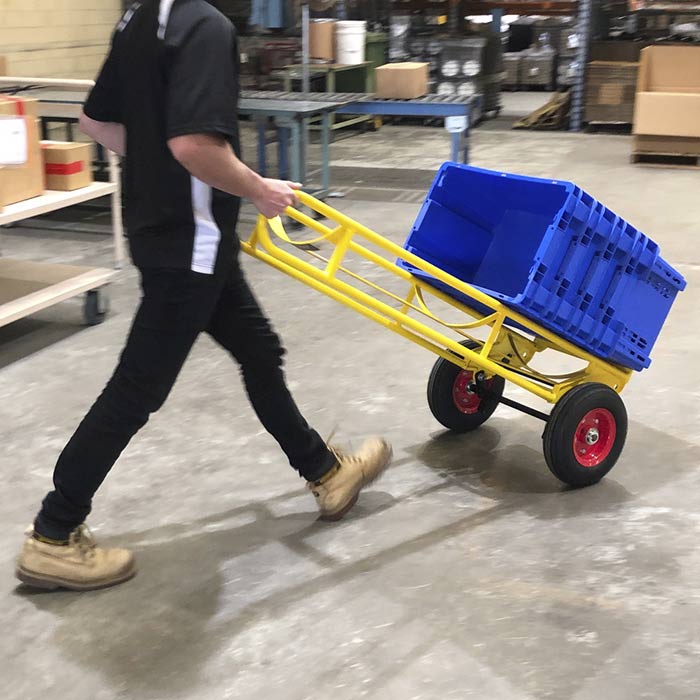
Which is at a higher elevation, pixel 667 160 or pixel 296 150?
pixel 296 150

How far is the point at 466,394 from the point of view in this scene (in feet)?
9.54

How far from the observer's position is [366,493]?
8.45ft

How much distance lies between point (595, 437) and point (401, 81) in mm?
4564

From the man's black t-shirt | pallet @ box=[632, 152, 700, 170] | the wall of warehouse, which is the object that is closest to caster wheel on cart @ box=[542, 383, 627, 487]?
the man's black t-shirt

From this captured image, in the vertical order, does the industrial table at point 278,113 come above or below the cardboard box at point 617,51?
below

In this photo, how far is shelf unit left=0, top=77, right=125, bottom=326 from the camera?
355 centimetres

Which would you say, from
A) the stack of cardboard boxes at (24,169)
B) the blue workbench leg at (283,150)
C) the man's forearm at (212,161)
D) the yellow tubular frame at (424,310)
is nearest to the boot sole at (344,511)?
the yellow tubular frame at (424,310)

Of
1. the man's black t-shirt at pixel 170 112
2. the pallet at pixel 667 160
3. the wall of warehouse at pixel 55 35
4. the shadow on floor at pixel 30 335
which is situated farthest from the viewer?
the wall of warehouse at pixel 55 35

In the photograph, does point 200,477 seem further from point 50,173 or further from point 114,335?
point 50,173

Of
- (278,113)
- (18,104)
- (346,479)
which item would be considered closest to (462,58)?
(278,113)

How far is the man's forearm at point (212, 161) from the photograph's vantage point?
66.7 inches

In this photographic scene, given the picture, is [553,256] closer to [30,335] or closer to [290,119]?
[30,335]

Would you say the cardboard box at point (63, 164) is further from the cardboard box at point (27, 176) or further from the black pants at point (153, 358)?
the black pants at point (153, 358)

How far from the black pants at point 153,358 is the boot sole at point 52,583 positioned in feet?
0.32
